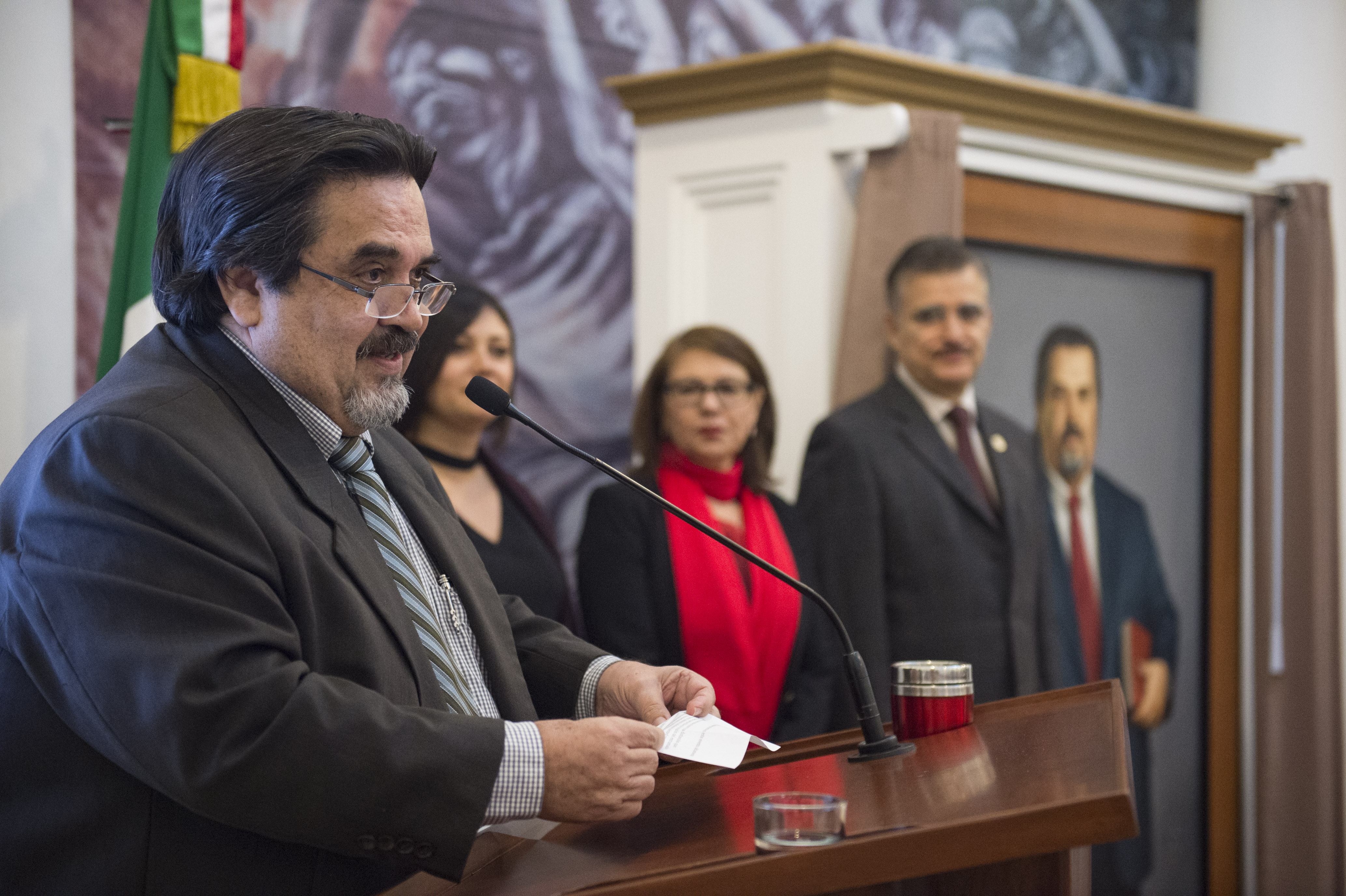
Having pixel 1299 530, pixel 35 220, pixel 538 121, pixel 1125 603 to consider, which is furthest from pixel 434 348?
pixel 1299 530

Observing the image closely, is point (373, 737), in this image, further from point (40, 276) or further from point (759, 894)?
point (40, 276)

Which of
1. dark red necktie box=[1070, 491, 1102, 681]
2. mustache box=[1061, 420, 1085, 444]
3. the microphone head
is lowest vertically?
dark red necktie box=[1070, 491, 1102, 681]

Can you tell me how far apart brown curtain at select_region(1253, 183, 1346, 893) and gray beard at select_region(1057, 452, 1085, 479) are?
28.2 inches

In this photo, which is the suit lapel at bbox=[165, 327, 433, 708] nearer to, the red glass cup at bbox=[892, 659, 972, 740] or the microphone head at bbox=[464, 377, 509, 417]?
the microphone head at bbox=[464, 377, 509, 417]

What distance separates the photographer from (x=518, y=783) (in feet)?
4.33

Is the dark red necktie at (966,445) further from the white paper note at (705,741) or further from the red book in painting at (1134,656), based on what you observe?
the white paper note at (705,741)

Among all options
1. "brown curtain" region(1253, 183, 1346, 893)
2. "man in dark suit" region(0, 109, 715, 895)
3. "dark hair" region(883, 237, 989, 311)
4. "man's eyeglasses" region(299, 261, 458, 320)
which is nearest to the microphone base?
"man in dark suit" region(0, 109, 715, 895)

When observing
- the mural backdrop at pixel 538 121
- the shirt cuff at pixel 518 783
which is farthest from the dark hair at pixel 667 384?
the shirt cuff at pixel 518 783

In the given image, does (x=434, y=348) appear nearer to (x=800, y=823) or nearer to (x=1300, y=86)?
(x=800, y=823)

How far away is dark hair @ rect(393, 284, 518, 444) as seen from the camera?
→ 9.43 ft

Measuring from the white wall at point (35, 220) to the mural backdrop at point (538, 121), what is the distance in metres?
0.47

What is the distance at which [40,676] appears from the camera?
1.33 meters

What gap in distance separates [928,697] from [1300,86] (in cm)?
418

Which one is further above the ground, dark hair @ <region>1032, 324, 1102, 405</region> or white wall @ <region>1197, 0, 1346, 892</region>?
white wall @ <region>1197, 0, 1346, 892</region>
